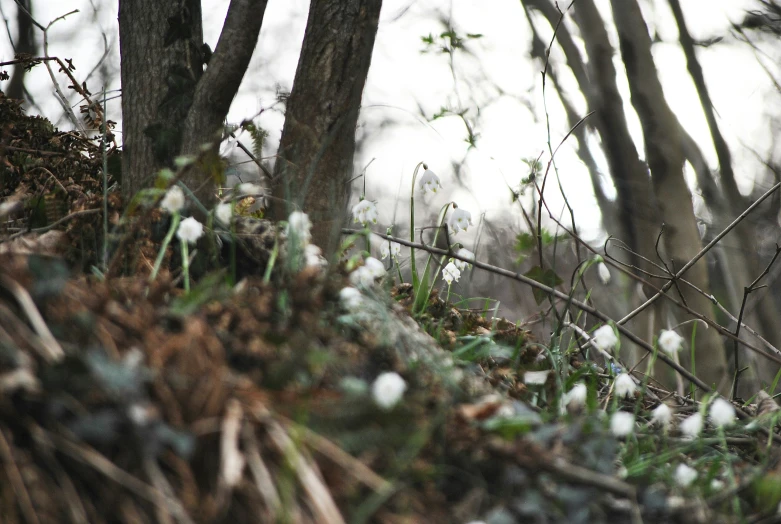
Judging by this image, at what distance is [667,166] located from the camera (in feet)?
19.0

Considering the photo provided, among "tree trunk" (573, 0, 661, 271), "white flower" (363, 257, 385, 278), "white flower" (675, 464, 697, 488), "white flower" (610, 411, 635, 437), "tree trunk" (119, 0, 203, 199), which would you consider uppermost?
"tree trunk" (573, 0, 661, 271)

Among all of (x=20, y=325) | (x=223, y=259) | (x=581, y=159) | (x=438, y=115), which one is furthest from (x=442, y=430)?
(x=581, y=159)

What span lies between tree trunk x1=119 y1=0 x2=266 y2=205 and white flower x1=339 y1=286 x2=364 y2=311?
3.73 ft

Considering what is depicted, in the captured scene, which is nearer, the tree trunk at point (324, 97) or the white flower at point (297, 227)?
the white flower at point (297, 227)

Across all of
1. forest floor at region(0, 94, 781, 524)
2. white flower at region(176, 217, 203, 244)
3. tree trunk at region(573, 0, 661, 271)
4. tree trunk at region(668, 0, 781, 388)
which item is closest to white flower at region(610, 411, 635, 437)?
forest floor at region(0, 94, 781, 524)

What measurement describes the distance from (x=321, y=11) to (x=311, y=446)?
72.6 inches

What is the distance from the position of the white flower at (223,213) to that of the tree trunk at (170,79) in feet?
1.75

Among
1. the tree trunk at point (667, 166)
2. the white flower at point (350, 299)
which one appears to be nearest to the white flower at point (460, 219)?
the white flower at point (350, 299)

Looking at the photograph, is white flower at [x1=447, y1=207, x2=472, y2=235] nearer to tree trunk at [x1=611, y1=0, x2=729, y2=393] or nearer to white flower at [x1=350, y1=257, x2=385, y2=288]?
white flower at [x1=350, y1=257, x2=385, y2=288]

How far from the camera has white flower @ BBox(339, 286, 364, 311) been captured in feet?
4.89

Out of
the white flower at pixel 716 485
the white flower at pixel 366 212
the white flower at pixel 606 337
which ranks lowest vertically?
the white flower at pixel 716 485

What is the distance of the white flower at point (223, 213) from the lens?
183 centimetres

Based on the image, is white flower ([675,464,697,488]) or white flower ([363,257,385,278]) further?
white flower ([363,257,385,278])

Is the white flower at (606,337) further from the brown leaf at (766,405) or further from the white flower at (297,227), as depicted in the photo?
the white flower at (297,227)
